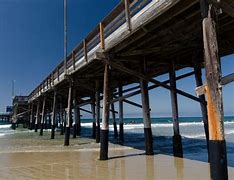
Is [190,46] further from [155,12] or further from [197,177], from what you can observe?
[197,177]

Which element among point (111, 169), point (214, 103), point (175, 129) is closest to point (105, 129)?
point (111, 169)

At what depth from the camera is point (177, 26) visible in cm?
→ 779

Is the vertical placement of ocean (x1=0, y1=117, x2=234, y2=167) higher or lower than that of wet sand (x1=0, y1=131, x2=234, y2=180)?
higher

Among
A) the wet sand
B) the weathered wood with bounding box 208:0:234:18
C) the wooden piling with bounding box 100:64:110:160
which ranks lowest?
the wet sand

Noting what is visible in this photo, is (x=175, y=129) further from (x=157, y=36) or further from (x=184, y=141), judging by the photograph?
(x=184, y=141)

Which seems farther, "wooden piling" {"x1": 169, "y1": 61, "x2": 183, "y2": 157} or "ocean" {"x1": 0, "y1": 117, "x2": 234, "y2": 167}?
"ocean" {"x1": 0, "y1": 117, "x2": 234, "y2": 167}

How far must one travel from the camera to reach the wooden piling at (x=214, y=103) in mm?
4643

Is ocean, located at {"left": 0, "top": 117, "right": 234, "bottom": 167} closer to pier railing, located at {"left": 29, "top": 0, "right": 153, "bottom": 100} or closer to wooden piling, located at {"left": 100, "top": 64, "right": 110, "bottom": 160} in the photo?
wooden piling, located at {"left": 100, "top": 64, "right": 110, "bottom": 160}

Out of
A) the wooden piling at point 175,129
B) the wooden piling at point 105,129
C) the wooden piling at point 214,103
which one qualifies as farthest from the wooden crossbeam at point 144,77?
the wooden piling at point 214,103

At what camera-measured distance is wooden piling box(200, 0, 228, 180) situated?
15.2ft

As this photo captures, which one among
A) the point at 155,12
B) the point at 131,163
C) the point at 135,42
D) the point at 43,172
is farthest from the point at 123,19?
the point at 43,172

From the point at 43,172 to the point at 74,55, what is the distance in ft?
25.4

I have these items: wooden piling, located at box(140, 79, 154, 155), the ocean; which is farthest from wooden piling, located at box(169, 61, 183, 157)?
wooden piling, located at box(140, 79, 154, 155)

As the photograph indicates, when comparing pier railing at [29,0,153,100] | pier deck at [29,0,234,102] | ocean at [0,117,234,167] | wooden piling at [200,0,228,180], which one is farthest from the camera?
ocean at [0,117,234,167]
